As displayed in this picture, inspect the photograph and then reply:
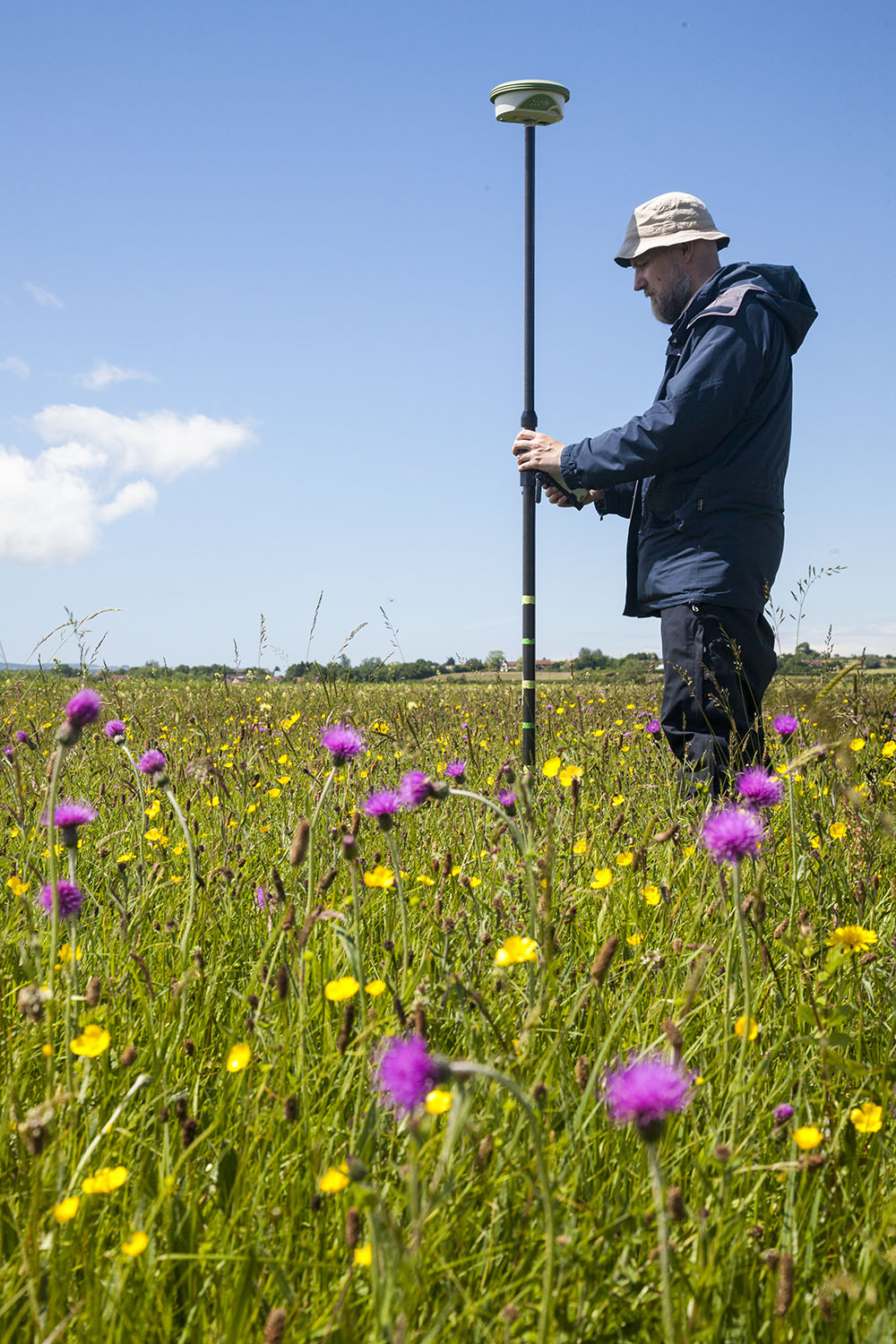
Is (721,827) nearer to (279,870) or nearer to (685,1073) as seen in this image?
(685,1073)

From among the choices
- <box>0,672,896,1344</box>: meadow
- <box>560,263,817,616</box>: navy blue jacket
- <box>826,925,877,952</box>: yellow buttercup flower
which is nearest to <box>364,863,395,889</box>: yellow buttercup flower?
<box>0,672,896,1344</box>: meadow

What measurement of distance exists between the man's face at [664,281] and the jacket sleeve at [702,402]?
0.47 metres

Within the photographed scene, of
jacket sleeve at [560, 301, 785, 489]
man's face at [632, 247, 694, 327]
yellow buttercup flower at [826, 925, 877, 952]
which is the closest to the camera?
yellow buttercup flower at [826, 925, 877, 952]

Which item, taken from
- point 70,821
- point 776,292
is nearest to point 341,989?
point 70,821

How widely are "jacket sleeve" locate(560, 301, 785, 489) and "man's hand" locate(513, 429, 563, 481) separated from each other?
0.35 meters

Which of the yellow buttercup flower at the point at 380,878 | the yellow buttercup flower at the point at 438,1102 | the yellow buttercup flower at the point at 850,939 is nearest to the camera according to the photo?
the yellow buttercup flower at the point at 438,1102

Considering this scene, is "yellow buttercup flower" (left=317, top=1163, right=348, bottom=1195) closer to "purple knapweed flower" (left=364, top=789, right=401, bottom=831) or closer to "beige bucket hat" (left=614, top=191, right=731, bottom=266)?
"purple knapweed flower" (left=364, top=789, right=401, bottom=831)

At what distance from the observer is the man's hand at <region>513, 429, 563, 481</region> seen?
3916 mm

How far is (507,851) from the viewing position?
2379mm

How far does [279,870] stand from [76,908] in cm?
99

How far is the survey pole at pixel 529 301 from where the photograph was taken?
428 centimetres

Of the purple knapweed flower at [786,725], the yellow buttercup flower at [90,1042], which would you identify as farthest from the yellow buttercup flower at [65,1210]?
the purple knapweed flower at [786,725]

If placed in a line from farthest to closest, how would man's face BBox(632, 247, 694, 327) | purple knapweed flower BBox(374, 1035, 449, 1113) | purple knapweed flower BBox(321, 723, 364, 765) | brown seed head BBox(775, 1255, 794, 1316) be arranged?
1. man's face BBox(632, 247, 694, 327)
2. purple knapweed flower BBox(321, 723, 364, 765)
3. brown seed head BBox(775, 1255, 794, 1316)
4. purple knapweed flower BBox(374, 1035, 449, 1113)

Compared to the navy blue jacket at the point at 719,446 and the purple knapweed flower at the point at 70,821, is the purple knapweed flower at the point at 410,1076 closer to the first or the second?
the purple knapweed flower at the point at 70,821
